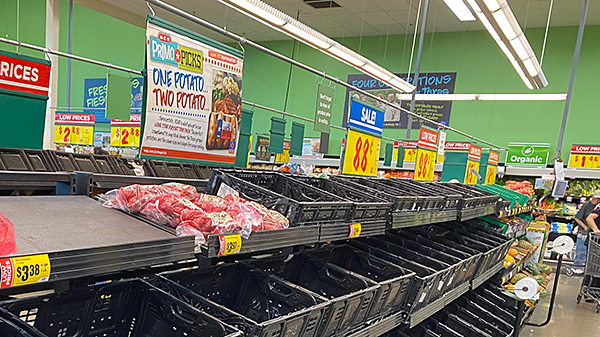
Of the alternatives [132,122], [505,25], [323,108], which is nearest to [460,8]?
[505,25]

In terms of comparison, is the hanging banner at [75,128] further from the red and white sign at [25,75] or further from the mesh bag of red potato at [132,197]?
the mesh bag of red potato at [132,197]

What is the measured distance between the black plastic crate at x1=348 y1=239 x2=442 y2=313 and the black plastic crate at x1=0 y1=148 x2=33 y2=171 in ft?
5.82

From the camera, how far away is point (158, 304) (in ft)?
4.83

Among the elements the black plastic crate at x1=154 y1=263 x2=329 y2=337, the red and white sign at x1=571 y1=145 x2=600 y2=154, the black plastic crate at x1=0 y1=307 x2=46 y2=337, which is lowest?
the black plastic crate at x1=154 y1=263 x2=329 y2=337

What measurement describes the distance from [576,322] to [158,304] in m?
5.88

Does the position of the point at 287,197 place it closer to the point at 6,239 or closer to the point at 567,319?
the point at 6,239

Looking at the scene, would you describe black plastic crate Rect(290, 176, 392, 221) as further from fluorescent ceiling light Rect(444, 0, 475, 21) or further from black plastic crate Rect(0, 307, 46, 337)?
fluorescent ceiling light Rect(444, 0, 475, 21)

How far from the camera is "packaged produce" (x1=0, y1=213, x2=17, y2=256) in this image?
0.83m

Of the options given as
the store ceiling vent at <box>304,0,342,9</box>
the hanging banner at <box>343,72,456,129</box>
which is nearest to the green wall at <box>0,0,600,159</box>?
the hanging banner at <box>343,72,456,129</box>

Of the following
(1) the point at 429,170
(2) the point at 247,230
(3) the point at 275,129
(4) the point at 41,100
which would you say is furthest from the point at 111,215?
(3) the point at 275,129

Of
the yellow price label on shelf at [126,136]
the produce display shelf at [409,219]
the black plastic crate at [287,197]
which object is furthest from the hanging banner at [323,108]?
the yellow price label on shelf at [126,136]

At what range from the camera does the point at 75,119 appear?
8.50m

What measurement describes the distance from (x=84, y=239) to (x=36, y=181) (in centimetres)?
85

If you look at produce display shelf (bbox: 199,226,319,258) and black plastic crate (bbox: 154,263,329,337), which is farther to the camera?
black plastic crate (bbox: 154,263,329,337)
